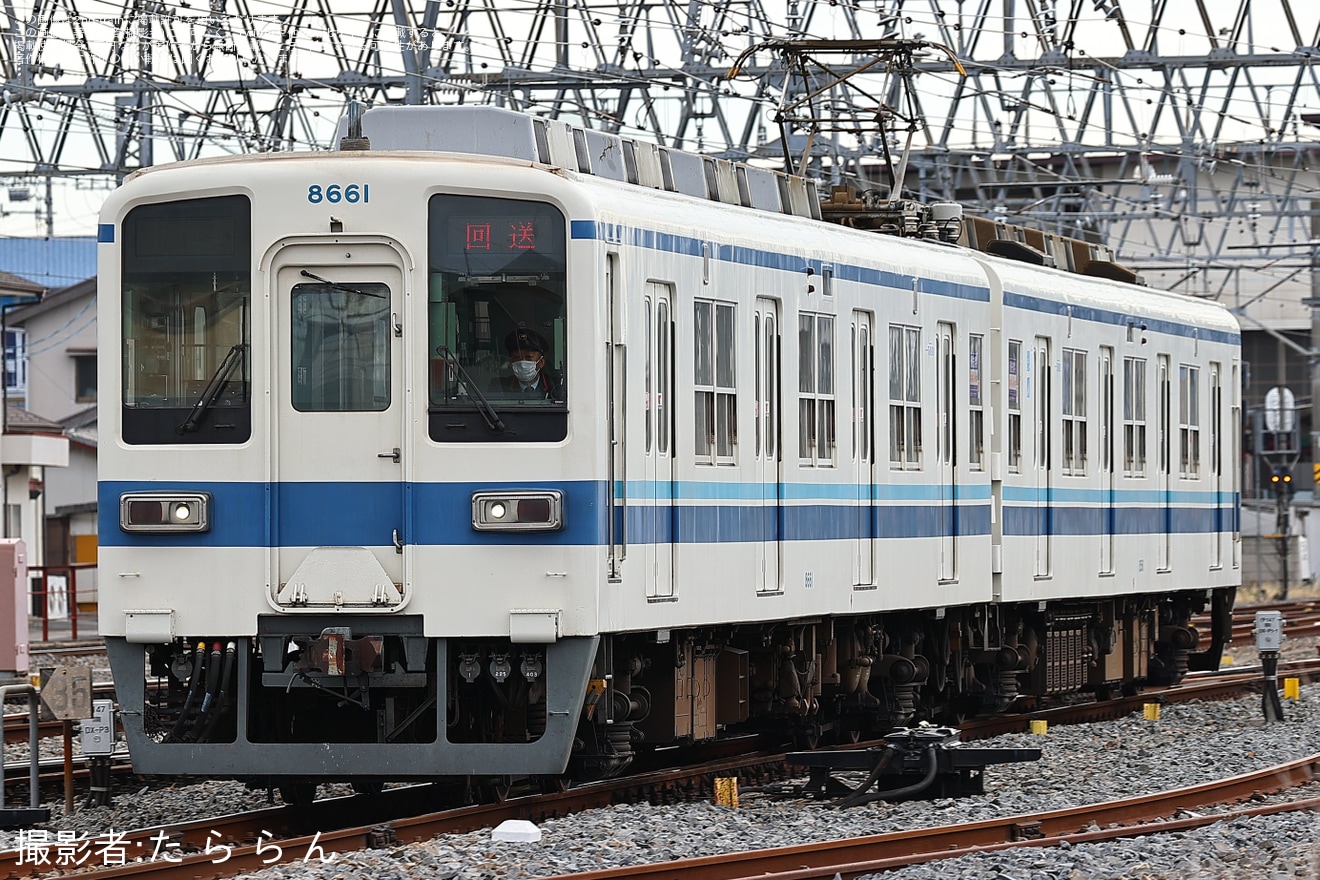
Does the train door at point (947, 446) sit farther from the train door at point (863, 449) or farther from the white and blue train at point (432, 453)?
the white and blue train at point (432, 453)

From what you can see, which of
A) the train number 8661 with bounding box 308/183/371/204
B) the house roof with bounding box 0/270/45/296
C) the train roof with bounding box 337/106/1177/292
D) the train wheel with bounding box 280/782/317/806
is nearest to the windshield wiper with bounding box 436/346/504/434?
the train number 8661 with bounding box 308/183/371/204

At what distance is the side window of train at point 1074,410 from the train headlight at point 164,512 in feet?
27.6

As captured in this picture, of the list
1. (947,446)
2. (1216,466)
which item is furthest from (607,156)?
(1216,466)

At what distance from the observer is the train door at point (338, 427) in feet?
35.3

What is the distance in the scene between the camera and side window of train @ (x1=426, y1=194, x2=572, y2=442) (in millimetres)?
10781

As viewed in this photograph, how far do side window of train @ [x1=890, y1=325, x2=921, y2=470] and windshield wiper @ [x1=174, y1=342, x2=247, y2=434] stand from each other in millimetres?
5013

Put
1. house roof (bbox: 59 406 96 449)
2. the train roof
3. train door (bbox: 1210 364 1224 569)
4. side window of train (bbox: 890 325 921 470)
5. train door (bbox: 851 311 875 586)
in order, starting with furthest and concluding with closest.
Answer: house roof (bbox: 59 406 96 449) < train door (bbox: 1210 364 1224 569) < side window of train (bbox: 890 325 921 470) < train door (bbox: 851 311 875 586) < the train roof

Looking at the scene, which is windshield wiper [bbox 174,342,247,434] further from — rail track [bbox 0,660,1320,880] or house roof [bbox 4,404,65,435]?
house roof [bbox 4,404,65,435]

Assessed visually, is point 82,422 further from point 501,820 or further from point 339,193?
point 501,820

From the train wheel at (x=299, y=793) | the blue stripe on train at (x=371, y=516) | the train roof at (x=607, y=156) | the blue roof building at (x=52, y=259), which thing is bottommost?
the train wheel at (x=299, y=793)

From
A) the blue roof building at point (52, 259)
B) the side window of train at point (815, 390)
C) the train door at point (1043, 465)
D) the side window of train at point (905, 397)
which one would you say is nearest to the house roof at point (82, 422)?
the blue roof building at point (52, 259)

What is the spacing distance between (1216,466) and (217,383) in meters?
12.5

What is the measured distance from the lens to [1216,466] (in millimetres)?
21203

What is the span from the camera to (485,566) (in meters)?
10.7
